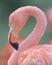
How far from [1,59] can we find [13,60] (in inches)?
56.4

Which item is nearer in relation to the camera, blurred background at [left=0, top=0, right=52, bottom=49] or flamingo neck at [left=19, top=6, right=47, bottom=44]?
flamingo neck at [left=19, top=6, right=47, bottom=44]

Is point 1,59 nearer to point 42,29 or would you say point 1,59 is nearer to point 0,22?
point 0,22

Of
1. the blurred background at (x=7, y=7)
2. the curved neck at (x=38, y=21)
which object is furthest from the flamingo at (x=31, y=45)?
the blurred background at (x=7, y=7)

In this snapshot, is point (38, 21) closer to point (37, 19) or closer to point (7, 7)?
point (37, 19)

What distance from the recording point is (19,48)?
2.86ft

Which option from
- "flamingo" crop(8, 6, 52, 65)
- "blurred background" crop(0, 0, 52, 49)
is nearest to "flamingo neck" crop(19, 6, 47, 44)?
"flamingo" crop(8, 6, 52, 65)

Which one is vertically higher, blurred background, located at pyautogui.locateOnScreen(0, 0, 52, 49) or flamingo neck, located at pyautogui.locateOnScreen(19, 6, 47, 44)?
flamingo neck, located at pyautogui.locateOnScreen(19, 6, 47, 44)

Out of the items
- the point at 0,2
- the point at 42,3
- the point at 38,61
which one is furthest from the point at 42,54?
the point at 0,2

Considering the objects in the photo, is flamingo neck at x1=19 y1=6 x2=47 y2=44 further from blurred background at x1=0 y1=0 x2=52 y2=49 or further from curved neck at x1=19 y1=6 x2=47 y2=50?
blurred background at x1=0 y1=0 x2=52 y2=49

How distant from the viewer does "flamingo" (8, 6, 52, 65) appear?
0.83m

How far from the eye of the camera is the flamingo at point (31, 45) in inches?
32.5

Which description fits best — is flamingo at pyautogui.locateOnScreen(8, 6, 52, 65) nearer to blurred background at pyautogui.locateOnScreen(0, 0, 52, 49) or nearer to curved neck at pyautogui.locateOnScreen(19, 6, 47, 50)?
curved neck at pyautogui.locateOnScreen(19, 6, 47, 50)

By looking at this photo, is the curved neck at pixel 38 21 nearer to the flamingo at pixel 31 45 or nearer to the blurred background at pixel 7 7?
the flamingo at pixel 31 45

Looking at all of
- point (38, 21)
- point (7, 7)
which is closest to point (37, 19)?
point (38, 21)
